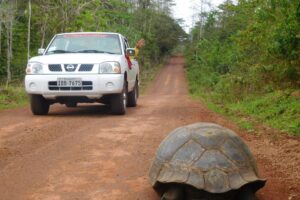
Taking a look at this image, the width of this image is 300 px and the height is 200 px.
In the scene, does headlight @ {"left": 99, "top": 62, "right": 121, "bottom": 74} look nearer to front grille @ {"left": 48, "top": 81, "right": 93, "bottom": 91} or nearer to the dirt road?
front grille @ {"left": 48, "top": 81, "right": 93, "bottom": 91}

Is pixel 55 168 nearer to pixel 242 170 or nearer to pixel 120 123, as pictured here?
pixel 242 170

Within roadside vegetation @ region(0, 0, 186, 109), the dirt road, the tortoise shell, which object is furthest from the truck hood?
the tortoise shell

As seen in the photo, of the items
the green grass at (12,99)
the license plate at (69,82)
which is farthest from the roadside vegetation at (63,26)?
the license plate at (69,82)

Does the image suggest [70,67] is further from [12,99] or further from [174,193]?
[174,193]

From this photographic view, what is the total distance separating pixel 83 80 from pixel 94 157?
150 inches

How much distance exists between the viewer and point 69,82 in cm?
952

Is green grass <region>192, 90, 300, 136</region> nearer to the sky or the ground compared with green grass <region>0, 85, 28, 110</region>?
nearer to the sky

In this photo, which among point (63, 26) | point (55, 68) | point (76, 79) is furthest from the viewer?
point (63, 26)

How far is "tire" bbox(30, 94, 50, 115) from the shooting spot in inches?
386

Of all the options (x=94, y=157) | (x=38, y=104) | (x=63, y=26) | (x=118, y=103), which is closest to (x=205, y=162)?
(x=94, y=157)

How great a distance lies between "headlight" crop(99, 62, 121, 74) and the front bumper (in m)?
0.09

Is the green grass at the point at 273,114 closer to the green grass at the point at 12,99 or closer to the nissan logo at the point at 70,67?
the nissan logo at the point at 70,67

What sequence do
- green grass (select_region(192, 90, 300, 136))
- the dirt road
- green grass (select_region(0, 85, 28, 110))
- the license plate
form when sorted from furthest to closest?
green grass (select_region(0, 85, 28, 110)) < the license plate < green grass (select_region(192, 90, 300, 136)) < the dirt road

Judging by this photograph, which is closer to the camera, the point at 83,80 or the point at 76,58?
the point at 83,80
